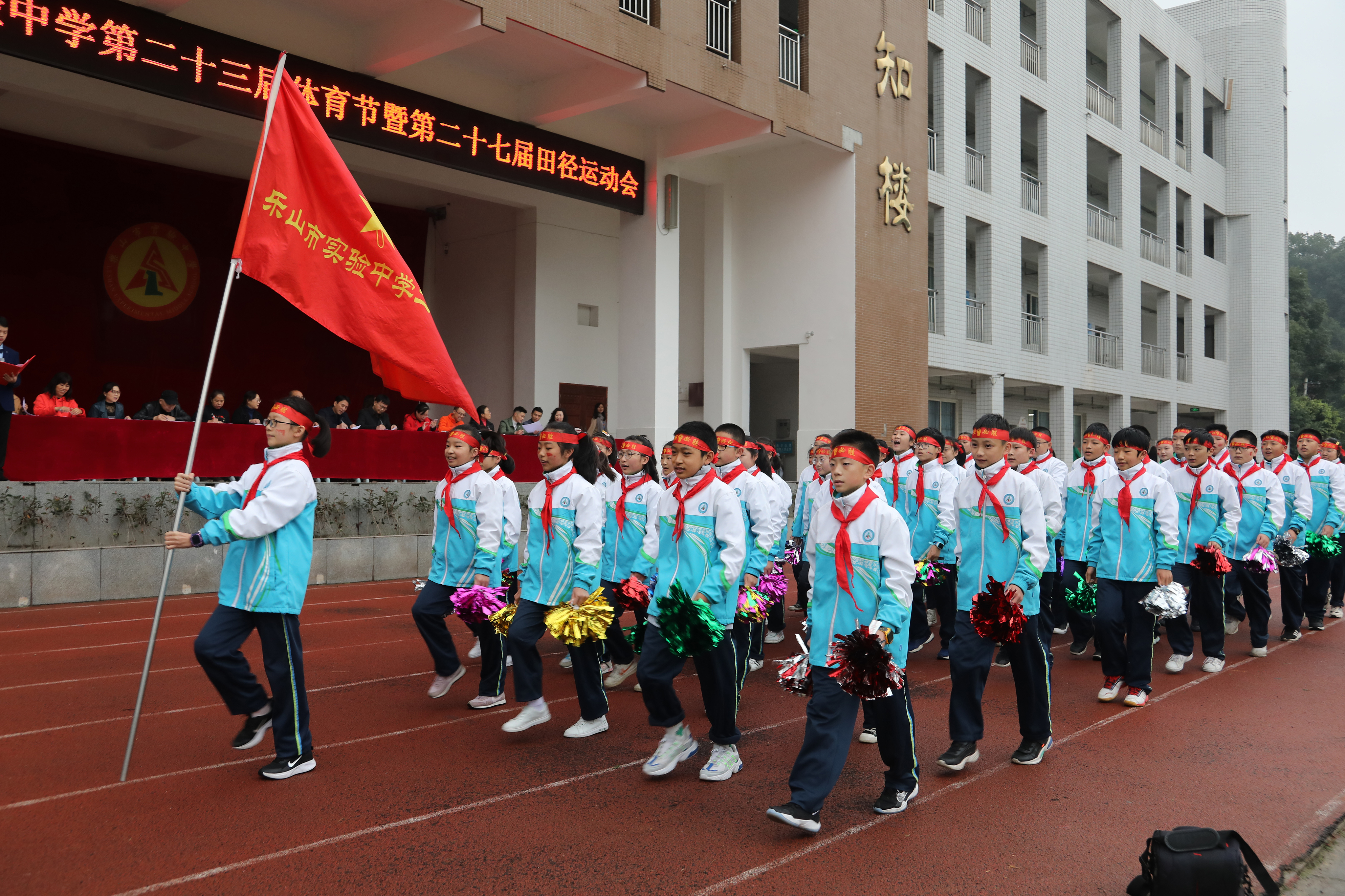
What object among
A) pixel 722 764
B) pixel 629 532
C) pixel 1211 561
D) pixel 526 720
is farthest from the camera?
pixel 1211 561

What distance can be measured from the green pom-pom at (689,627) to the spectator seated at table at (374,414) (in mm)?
10365

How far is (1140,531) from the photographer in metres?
6.72

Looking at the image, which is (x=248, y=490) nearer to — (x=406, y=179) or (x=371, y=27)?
(x=371, y=27)

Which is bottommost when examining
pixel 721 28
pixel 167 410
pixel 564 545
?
pixel 564 545

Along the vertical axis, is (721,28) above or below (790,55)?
below

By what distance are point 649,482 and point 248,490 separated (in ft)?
9.79

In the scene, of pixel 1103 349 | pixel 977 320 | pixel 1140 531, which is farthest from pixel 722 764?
pixel 1103 349

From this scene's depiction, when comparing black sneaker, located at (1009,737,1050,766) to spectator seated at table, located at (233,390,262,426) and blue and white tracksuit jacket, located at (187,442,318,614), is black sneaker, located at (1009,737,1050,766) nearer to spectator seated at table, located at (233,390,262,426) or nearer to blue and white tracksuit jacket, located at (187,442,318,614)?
blue and white tracksuit jacket, located at (187,442,318,614)

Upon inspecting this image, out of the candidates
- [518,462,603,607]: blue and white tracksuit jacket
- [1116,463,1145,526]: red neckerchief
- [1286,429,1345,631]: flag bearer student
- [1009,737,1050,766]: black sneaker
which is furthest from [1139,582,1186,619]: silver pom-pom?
[1286,429,1345,631]: flag bearer student

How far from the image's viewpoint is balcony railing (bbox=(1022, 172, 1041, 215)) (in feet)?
79.0

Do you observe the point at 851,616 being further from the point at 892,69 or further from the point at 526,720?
the point at 892,69

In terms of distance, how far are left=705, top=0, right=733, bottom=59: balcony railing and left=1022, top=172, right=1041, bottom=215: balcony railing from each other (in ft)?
37.6

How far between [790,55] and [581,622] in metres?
14.3

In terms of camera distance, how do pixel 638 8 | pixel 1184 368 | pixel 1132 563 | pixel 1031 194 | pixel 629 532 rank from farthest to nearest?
pixel 1184 368 → pixel 1031 194 → pixel 638 8 → pixel 629 532 → pixel 1132 563
